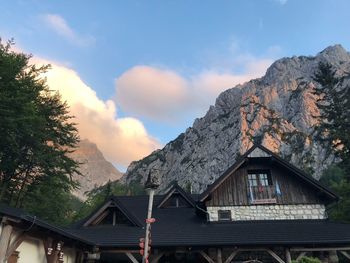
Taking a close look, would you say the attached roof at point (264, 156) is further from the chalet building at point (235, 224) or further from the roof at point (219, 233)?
the roof at point (219, 233)

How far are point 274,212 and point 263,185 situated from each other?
1.72 meters

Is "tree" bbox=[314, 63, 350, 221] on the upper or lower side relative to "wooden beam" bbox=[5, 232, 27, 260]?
upper

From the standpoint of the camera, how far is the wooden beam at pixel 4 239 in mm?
10733

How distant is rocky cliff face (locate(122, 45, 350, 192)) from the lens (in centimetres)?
8919

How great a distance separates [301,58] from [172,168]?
2739 inches

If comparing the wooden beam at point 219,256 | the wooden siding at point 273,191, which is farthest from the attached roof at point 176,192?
the wooden beam at point 219,256

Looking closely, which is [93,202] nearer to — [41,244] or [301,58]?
[41,244]

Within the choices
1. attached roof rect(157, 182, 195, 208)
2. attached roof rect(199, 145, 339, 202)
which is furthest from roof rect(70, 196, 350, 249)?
attached roof rect(157, 182, 195, 208)

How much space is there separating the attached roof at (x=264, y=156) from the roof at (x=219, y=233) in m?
1.67

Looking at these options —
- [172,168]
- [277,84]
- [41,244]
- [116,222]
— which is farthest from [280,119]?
[41,244]

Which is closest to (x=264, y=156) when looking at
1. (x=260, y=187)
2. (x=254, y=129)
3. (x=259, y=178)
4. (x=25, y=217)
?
(x=259, y=178)

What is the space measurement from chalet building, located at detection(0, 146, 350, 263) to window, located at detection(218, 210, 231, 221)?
6 centimetres

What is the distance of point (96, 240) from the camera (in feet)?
57.4

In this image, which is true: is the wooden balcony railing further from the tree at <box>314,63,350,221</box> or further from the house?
the tree at <box>314,63,350,221</box>
